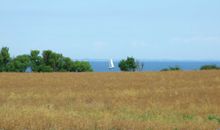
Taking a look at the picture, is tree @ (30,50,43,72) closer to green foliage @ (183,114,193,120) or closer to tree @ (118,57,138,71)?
tree @ (118,57,138,71)

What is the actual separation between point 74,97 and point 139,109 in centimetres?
628

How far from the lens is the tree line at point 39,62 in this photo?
3589 inches

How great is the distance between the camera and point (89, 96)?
988 inches

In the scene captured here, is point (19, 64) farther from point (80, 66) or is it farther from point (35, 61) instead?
point (80, 66)

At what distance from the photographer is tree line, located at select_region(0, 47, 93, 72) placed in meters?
91.2

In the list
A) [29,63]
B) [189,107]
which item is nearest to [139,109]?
[189,107]

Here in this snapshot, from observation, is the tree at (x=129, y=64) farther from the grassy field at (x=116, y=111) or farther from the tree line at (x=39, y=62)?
the grassy field at (x=116, y=111)

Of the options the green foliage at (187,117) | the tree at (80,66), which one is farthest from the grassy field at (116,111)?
the tree at (80,66)

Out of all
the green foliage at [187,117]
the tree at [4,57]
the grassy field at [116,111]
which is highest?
the tree at [4,57]

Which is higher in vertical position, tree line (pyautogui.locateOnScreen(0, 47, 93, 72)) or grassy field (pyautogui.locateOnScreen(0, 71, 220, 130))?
tree line (pyautogui.locateOnScreen(0, 47, 93, 72))

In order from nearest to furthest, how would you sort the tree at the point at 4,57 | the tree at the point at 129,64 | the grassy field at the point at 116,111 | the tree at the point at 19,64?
the grassy field at the point at 116,111
the tree at the point at 19,64
the tree at the point at 4,57
the tree at the point at 129,64

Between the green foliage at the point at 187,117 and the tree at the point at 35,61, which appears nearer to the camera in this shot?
the green foliage at the point at 187,117

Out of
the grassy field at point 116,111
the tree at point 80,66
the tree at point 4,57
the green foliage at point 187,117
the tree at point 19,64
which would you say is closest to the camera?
the grassy field at point 116,111

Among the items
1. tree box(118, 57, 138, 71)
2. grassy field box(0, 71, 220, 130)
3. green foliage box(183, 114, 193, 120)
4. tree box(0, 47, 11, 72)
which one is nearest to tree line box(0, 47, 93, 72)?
tree box(0, 47, 11, 72)
